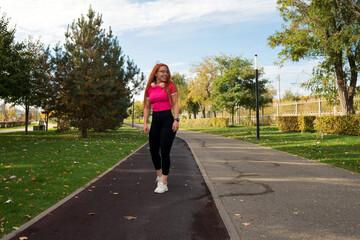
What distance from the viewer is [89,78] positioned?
1588 centimetres

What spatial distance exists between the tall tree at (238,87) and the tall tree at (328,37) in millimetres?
12686

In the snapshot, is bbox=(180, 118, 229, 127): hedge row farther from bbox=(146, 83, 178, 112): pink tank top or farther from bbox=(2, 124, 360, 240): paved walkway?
bbox=(146, 83, 178, 112): pink tank top

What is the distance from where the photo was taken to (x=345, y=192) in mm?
4766

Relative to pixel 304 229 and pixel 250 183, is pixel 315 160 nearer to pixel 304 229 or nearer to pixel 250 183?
pixel 250 183

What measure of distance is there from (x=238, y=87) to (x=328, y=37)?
15098 mm

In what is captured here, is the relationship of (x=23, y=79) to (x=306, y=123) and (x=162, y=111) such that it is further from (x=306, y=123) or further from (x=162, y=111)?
(x=306, y=123)

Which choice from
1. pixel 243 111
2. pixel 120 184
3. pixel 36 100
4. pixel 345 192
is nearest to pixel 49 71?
pixel 36 100

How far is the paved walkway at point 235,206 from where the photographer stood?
314 centimetres

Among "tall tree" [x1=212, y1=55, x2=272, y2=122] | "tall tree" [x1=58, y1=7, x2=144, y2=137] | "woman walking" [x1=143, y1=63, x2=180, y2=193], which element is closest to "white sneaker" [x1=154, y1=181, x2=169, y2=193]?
"woman walking" [x1=143, y1=63, x2=180, y2=193]

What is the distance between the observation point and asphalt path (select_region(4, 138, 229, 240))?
309 cm

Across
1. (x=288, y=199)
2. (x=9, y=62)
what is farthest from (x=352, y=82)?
(x=9, y=62)

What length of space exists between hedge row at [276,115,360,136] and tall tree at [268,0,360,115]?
154 centimetres

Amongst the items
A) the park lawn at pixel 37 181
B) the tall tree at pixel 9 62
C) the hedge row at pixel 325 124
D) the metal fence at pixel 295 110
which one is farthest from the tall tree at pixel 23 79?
the hedge row at pixel 325 124

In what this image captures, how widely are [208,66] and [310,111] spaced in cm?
2487
